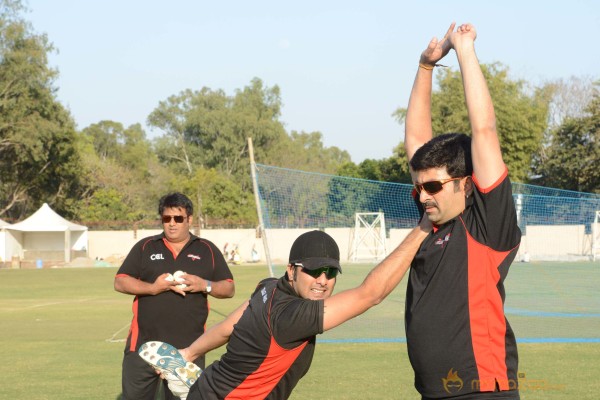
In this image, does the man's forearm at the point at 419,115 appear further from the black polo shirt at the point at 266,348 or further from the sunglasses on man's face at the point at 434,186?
the black polo shirt at the point at 266,348

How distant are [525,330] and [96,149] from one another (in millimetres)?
94382

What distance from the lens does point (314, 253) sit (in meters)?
3.93

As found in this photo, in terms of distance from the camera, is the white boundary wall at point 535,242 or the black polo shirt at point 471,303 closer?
the black polo shirt at point 471,303

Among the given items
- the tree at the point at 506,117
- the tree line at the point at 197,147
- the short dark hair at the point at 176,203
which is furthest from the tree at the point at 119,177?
the short dark hair at the point at 176,203

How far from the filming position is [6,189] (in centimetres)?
6438

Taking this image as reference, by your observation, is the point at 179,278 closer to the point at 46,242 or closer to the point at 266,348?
the point at 266,348

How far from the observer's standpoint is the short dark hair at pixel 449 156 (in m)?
3.51

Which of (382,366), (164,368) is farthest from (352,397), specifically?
(164,368)

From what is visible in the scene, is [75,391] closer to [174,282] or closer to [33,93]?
[174,282]

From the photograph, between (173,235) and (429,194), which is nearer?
(429,194)

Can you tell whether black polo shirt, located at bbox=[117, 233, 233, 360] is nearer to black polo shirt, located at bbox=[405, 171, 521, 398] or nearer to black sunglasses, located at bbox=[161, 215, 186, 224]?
black sunglasses, located at bbox=[161, 215, 186, 224]

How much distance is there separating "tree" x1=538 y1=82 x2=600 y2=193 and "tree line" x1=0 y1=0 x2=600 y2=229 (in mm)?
74

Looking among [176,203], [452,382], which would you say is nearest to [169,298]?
[176,203]

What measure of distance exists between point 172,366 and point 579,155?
172 feet
